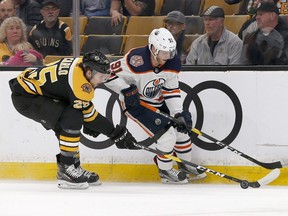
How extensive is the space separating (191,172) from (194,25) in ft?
3.65

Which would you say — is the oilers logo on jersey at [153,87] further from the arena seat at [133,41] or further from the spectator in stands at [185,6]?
the spectator in stands at [185,6]

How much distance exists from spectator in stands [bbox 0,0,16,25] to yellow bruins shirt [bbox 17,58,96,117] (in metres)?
0.80

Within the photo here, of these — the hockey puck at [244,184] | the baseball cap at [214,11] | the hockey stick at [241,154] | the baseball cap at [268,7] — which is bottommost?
the hockey puck at [244,184]

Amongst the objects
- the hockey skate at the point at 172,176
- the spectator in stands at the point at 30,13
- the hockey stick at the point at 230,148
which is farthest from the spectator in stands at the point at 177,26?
the spectator in stands at the point at 30,13

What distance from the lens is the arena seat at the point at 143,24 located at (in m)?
6.41

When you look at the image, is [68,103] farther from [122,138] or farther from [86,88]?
[122,138]

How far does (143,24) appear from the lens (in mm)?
6438

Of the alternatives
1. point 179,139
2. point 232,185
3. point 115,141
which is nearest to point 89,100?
point 115,141

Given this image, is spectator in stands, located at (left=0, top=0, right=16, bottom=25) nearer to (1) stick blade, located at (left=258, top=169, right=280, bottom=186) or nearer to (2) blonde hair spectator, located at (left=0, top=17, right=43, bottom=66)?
(2) blonde hair spectator, located at (left=0, top=17, right=43, bottom=66)

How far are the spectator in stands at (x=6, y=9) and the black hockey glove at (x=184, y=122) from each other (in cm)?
162

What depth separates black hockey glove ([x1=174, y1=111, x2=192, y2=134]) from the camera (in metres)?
6.06

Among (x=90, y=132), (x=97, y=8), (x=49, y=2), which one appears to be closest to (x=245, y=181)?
(x=90, y=132)

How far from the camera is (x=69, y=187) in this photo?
600 cm

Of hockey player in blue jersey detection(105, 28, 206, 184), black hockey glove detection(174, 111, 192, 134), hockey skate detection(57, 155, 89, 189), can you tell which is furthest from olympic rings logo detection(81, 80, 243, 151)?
hockey skate detection(57, 155, 89, 189)
